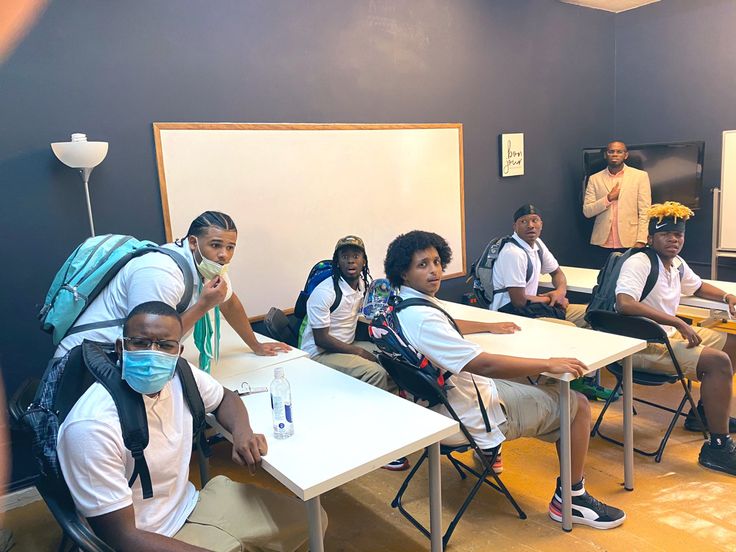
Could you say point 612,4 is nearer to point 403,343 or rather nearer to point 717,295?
point 717,295

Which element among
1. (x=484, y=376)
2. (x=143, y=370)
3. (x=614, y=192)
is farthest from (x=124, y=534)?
(x=614, y=192)

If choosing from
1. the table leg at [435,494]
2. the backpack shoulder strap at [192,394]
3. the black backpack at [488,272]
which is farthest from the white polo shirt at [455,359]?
the black backpack at [488,272]

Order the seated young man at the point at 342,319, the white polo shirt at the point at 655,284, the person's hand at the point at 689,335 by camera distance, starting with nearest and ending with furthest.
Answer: the person's hand at the point at 689,335
the white polo shirt at the point at 655,284
the seated young man at the point at 342,319

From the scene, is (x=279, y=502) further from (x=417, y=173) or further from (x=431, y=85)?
(x=431, y=85)

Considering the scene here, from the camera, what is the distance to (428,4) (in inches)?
174

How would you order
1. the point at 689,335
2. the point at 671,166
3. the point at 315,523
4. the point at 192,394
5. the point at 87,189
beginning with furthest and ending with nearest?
1. the point at 671,166
2. the point at 87,189
3. the point at 689,335
4. the point at 192,394
5. the point at 315,523

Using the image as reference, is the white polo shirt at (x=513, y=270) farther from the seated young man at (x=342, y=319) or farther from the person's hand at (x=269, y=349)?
the person's hand at (x=269, y=349)

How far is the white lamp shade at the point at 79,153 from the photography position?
9.13ft

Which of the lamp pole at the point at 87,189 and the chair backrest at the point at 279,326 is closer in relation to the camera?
the lamp pole at the point at 87,189

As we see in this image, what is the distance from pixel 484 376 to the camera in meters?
2.17

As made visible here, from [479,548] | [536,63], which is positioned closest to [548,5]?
[536,63]

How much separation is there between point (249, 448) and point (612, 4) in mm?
5786

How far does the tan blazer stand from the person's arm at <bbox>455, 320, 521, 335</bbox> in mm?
2848

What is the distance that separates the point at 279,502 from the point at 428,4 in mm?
3910
